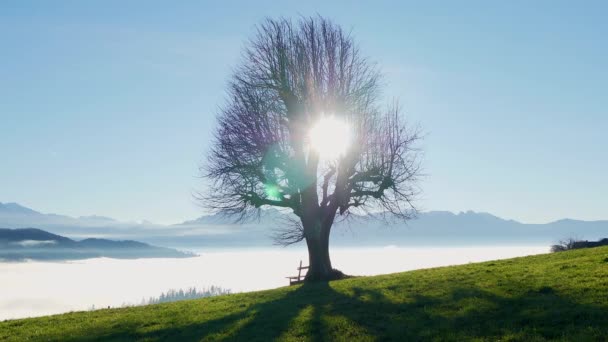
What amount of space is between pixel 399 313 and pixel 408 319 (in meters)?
1.40

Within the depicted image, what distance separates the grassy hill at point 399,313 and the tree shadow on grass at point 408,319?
0.04m

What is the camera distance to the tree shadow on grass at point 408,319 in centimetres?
1731

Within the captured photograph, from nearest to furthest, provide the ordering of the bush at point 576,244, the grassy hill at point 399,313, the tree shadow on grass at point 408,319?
the tree shadow on grass at point 408,319 < the grassy hill at point 399,313 < the bush at point 576,244

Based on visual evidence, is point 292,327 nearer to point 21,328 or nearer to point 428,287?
point 428,287

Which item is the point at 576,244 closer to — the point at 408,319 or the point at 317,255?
the point at 317,255

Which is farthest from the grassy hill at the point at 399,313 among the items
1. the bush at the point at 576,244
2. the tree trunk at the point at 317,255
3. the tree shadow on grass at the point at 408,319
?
the bush at the point at 576,244

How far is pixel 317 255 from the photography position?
42.6m

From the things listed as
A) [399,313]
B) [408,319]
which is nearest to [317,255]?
[399,313]

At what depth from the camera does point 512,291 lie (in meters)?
23.1

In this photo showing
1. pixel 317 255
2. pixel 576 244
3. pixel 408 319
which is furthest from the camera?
pixel 576 244

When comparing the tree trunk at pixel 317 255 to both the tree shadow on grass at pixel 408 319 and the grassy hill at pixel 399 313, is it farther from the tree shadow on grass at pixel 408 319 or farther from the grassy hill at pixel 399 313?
the tree shadow on grass at pixel 408 319

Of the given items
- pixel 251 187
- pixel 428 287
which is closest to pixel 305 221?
pixel 251 187

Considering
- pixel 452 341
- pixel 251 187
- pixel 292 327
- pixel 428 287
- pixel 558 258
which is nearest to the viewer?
pixel 452 341

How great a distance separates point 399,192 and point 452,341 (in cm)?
2626
